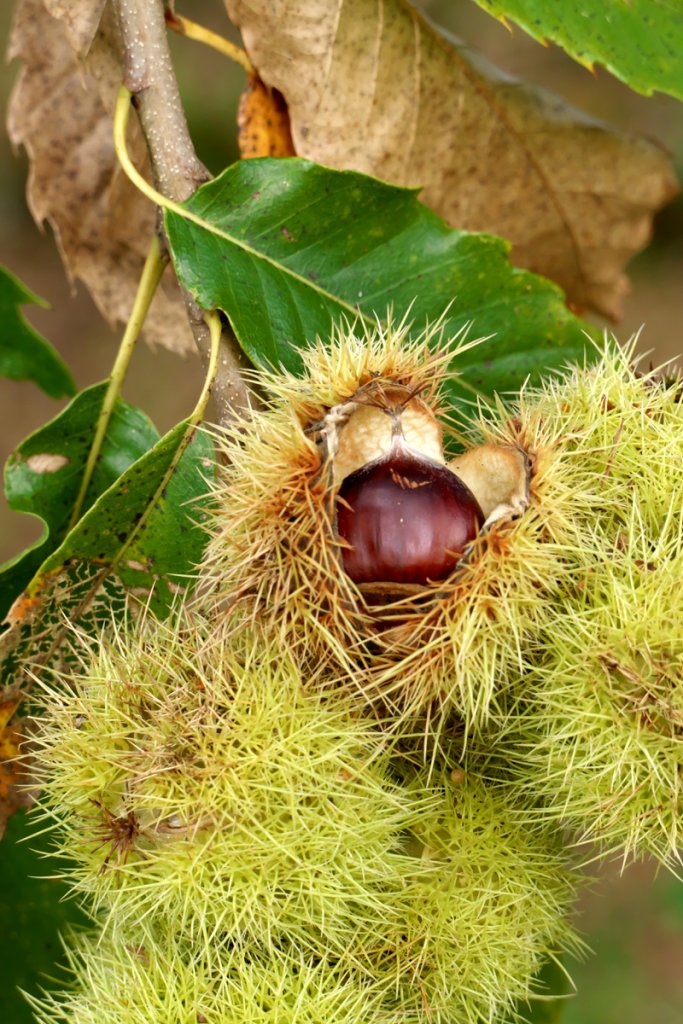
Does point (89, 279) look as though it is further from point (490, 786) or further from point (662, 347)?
point (662, 347)

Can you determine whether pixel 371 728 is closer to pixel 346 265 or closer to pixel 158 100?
pixel 346 265

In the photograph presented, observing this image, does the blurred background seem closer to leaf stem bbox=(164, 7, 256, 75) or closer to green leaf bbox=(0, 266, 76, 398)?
green leaf bbox=(0, 266, 76, 398)

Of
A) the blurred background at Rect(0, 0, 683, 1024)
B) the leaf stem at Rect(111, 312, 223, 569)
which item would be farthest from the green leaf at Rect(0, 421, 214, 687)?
the blurred background at Rect(0, 0, 683, 1024)

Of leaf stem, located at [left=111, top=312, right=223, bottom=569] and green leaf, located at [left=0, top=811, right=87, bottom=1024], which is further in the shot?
green leaf, located at [left=0, top=811, right=87, bottom=1024]

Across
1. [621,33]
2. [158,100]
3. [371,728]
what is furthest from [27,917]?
[621,33]

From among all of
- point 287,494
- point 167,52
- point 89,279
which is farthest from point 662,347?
point 287,494

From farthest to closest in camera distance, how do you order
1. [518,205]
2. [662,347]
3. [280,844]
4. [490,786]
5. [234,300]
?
[662,347] < [518,205] < [234,300] < [490,786] < [280,844]

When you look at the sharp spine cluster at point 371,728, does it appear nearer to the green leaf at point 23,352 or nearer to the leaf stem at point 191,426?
the leaf stem at point 191,426
